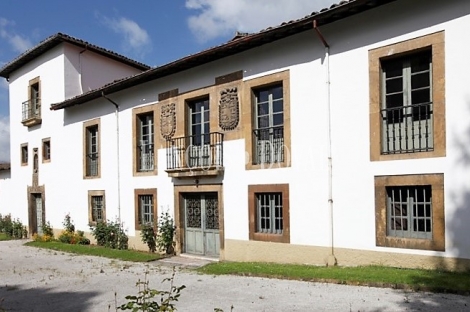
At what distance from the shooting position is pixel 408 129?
8.30m

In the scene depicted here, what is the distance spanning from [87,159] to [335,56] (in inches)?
436

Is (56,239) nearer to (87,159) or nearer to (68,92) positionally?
(87,159)

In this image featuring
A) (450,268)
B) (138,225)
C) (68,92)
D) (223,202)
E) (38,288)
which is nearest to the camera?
(450,268)

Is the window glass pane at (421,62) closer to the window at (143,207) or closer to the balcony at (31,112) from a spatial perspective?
the window at (143,207)

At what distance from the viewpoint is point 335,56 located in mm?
9117

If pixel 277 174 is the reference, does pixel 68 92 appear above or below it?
above

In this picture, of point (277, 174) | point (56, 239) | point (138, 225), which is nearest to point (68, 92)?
point (56, 239)

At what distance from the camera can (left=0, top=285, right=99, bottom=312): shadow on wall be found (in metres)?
6.93

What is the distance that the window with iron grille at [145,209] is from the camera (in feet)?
45.4

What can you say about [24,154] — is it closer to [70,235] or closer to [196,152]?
[70,235]

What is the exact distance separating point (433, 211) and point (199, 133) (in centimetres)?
687

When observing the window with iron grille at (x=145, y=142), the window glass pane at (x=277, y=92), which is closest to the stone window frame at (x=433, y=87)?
the window glass pane at (x=277, y=92)

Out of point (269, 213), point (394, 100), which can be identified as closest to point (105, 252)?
point (269, 213)

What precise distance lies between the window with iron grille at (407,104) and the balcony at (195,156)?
446cm
